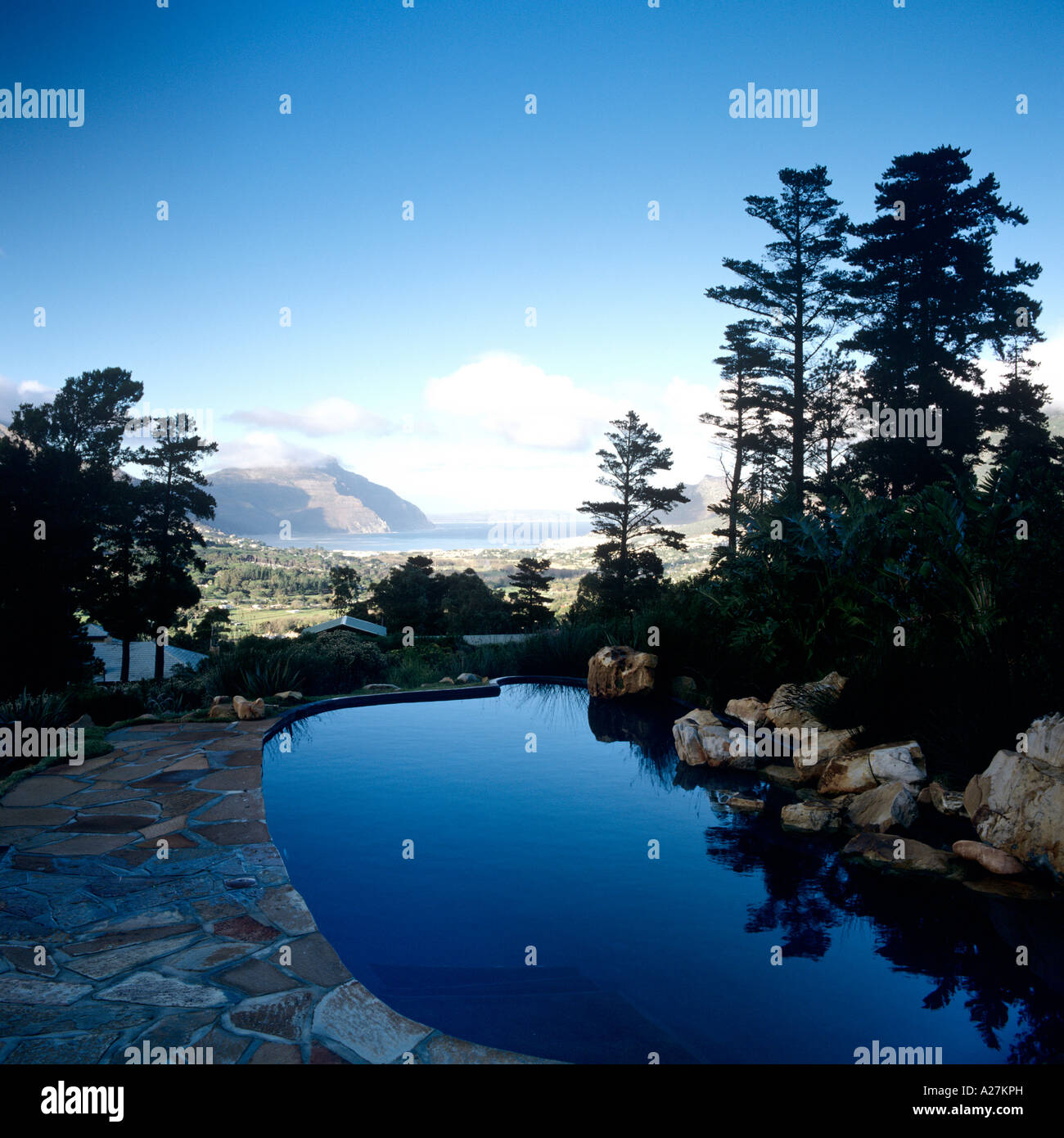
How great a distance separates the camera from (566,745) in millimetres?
6973

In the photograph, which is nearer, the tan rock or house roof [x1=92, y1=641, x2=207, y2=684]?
the tan rock

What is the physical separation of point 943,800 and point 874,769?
1.58ft

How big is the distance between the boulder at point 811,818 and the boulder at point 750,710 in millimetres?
2223

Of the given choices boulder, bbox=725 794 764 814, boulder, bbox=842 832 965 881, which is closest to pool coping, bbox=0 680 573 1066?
boulder, bbox=842 832 965 881

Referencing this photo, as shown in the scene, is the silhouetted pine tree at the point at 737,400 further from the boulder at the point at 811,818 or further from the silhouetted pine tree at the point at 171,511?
the silhouetted pine tree at the point at 171,511

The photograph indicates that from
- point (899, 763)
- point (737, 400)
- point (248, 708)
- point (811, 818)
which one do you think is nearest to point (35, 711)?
point (248, 708)

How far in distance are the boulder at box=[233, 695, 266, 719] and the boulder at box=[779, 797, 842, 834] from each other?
16.9ft

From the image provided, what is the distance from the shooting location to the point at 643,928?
3332 millimetres

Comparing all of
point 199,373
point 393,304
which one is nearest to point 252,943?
point 393,304

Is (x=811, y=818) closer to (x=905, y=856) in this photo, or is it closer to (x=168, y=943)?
(x=905, y=856)

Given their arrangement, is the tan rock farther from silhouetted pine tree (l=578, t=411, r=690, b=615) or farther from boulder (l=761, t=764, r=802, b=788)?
silhouetted pine tree (l=578, t=411, r=690, b=615)

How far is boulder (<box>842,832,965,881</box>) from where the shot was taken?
3914mm

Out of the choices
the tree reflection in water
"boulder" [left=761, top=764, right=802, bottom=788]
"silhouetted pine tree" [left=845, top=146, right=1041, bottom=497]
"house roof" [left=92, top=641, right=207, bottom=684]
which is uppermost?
"silhouetted pine tree" [left=845, top=146, right=1041, bottom=497]
